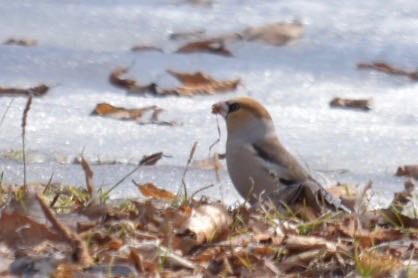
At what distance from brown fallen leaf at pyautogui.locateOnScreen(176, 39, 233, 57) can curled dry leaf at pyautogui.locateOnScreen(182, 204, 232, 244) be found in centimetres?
438

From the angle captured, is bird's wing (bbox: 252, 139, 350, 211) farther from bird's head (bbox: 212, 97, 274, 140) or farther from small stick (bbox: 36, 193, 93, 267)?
small stick (bbox: 36, 193, 93, 267)

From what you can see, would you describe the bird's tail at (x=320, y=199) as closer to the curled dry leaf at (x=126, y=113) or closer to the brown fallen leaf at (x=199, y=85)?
the curled dry leaf at (x=126, y=113)

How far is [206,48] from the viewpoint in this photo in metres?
9.16

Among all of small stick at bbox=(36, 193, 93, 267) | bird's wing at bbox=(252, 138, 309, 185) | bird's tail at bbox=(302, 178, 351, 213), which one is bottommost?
bird's wing at bbox=(252, 138, 309, 185)

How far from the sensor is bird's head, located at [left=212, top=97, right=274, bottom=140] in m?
6.25

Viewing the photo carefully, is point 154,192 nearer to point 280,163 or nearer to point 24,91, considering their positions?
point 280,163

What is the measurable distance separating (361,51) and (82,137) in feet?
8.35

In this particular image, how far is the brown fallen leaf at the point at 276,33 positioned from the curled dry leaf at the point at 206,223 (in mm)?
4666

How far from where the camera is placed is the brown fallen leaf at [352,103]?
27.2 ft

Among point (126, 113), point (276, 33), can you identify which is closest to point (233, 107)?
point (126, 113)

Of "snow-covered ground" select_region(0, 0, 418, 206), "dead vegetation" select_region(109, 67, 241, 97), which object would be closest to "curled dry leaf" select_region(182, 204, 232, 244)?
"snow-covered ground" select_region(0, 0, 418, 206)

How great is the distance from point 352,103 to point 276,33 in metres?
1.39

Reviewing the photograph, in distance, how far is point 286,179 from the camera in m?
5.92

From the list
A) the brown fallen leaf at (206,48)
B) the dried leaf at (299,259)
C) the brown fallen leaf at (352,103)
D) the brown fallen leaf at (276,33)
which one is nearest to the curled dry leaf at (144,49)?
the brown fallen leaf at (206,48)
